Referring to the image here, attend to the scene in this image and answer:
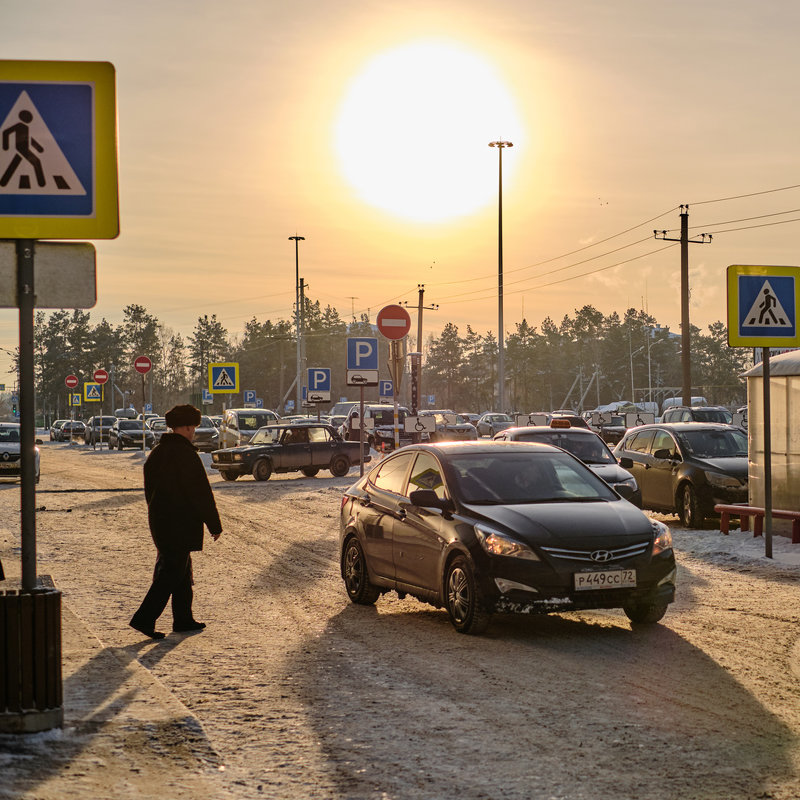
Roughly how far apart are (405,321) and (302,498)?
507 cm

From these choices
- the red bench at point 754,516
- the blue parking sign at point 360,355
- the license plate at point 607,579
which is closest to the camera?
the license plate at point 607,579

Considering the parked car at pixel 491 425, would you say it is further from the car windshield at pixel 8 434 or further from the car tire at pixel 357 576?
the car tire at pixel 357 576

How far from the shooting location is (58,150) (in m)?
6.36

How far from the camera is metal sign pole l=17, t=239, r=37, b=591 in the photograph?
20.6 feet

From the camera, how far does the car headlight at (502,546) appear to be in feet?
30.6

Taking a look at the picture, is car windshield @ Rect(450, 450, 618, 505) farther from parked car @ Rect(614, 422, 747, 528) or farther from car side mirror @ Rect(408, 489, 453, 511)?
parked car @ Rect(614, 422, 747, 528)

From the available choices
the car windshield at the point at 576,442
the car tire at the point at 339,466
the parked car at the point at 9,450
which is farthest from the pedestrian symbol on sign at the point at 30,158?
the parked car at the point at 9,450

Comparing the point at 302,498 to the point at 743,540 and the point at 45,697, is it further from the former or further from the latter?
the point at 45,697

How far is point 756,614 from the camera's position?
417 inches

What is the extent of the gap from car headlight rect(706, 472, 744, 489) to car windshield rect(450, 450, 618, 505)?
8080 mm

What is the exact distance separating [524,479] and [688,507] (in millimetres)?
8846

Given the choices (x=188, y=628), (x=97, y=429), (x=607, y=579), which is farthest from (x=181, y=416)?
(x=97, y=429)

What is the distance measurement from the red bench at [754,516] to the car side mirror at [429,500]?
6932 mm

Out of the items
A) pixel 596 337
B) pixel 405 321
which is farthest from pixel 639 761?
pixel 596 337
